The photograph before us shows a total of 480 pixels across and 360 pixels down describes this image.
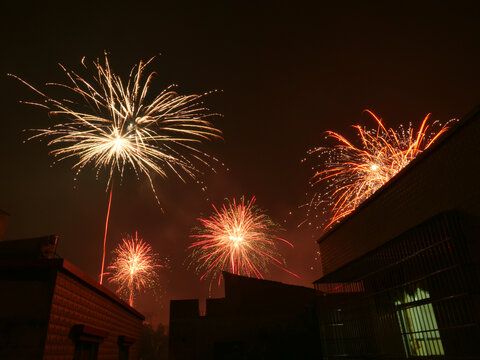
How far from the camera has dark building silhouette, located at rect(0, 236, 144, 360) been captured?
6289mm

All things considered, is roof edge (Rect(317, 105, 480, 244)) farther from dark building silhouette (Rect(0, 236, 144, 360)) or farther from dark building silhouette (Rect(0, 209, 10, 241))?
dark building silhouette (Rect(0, 209, 10, 241))

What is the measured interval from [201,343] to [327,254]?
38.2 ft

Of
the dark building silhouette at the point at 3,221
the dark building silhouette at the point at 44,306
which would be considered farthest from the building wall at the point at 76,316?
the dark building silhouette at the point at 3,221

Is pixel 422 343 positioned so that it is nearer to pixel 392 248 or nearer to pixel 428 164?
pixel 392 248

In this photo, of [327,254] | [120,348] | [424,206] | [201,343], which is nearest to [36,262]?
[120,348]

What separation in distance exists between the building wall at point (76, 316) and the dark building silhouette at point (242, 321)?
9244 millimetres

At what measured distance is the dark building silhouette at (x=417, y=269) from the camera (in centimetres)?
589

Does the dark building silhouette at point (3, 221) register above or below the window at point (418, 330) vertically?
above

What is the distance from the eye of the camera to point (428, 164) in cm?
738

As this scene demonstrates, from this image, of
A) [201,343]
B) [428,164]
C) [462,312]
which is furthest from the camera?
[201,343]

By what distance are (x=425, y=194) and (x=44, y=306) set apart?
26.3 ft

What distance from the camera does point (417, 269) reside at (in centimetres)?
709

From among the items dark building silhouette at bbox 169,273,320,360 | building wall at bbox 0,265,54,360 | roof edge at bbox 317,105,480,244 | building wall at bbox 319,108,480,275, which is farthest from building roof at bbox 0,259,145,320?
dark building silhouette at bbox 169,273,320,360

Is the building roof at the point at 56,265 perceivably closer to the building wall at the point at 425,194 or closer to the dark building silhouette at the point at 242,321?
the building wall at the point at 425,194
